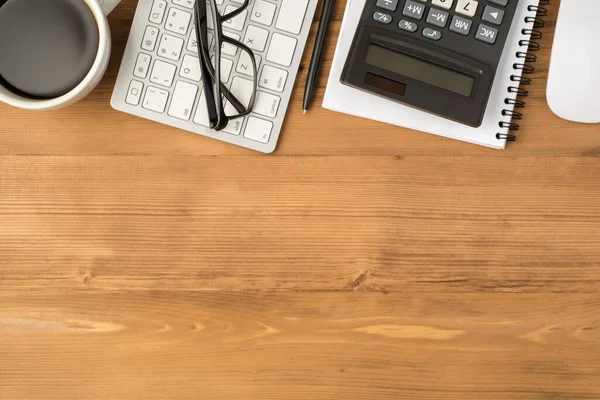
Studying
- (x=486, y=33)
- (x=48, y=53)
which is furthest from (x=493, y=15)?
(x=48, y=53)

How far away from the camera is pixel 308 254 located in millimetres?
513

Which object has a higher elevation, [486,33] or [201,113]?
[486,33]

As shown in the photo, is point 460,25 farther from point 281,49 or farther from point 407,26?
point 281,49

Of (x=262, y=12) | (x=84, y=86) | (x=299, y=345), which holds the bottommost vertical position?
(x=299, y=345)

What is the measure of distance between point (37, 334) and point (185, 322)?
0.14 meters

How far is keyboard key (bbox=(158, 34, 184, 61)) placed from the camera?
50 centimetres

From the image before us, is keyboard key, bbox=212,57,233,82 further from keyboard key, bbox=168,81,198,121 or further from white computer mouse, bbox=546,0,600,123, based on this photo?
white computer mouse, bbox=546,0,600,123

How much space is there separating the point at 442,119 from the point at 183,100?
0.77 feet

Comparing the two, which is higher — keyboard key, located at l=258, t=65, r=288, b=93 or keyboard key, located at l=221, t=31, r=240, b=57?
keyboard key, located at l=221, t=31, r=240, b=57

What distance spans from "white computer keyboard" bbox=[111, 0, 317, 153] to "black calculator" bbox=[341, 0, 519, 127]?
59 millimetres

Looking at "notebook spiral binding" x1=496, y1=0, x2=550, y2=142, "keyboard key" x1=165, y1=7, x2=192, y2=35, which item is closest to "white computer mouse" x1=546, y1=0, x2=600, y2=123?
"notebook spiral binding" x1=496, y1=0, x2=550, y2=142

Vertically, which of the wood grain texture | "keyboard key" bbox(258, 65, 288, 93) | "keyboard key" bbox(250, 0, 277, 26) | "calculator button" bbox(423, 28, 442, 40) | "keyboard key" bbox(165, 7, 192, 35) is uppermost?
"calculator button" bbox(423, 28, 442, 40)

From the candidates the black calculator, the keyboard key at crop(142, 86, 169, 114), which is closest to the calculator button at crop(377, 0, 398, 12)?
the black calculator

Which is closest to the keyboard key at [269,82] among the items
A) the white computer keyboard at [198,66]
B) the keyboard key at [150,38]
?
the white computer keyboard at [198,66]
